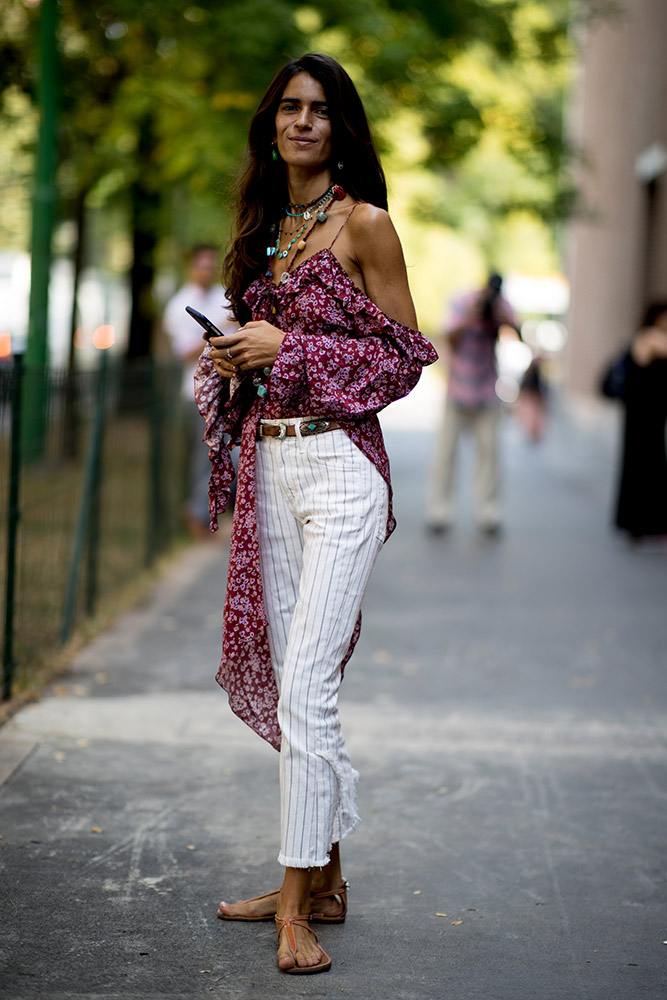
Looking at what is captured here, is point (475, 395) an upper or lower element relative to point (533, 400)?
lower

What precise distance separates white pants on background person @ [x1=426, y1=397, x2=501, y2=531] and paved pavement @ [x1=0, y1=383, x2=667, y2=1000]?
3101 mm

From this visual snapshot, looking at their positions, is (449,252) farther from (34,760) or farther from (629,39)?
(34,760)

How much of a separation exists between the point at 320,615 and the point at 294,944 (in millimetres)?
786

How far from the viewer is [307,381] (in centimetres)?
330

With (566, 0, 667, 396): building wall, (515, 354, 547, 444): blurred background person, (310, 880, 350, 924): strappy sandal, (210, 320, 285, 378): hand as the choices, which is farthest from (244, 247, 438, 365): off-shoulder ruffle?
(515, 354, 547, 444): blurred background person

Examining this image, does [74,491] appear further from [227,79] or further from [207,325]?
[227,79]

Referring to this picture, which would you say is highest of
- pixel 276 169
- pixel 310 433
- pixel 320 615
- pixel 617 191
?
pixel 617 191

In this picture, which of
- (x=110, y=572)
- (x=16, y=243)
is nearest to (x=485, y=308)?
(x=110, y=572)

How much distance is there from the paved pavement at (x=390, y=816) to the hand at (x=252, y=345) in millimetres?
1439

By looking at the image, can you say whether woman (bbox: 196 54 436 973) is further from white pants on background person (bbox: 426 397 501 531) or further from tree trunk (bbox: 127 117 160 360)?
tree trunk (bbox: 127 117 160 360)

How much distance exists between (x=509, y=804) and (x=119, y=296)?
40721mm

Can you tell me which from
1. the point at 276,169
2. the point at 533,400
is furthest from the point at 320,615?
the point at 533,400

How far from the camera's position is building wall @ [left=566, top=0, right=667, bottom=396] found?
16.8 meters

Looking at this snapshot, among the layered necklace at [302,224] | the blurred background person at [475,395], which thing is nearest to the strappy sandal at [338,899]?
the layered necklace at [302,224]
